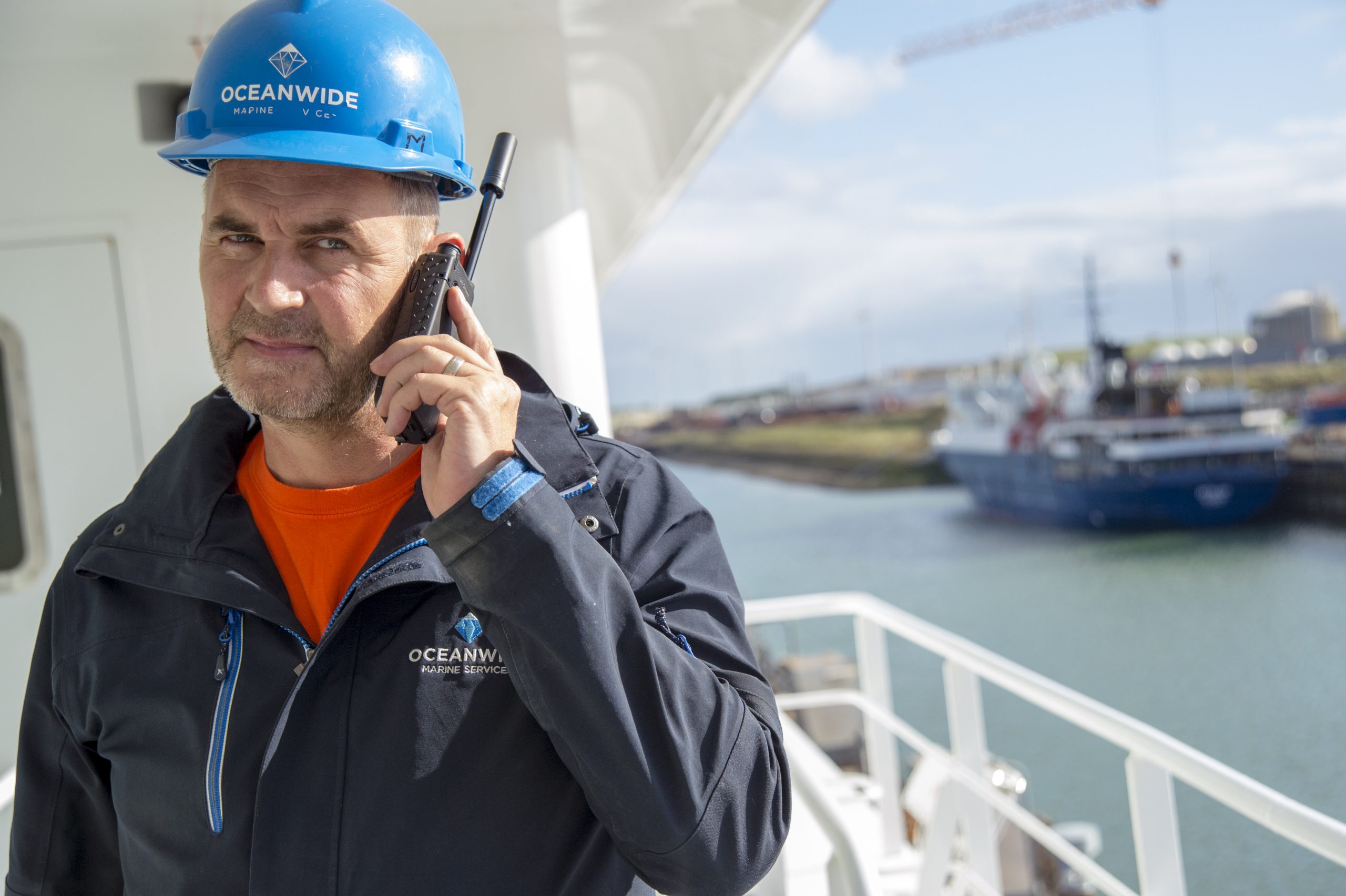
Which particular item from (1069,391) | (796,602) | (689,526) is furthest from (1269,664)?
(689,526)

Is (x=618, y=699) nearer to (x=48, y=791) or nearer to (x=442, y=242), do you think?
(x=442, y=242)

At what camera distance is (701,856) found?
695mm

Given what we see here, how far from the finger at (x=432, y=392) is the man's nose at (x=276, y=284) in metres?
0.18

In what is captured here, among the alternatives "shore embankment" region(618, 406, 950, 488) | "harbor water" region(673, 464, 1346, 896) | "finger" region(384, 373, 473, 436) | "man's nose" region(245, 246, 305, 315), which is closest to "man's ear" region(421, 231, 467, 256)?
"man's nose" region(245, 246, 305, 315)

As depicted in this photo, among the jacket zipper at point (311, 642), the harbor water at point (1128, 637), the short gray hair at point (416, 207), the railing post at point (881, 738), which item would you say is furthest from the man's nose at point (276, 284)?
the harbor water at point (1128, 637)

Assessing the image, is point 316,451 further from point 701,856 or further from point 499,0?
point 499,0

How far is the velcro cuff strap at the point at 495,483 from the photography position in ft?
2.22

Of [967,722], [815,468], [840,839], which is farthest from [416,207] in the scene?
[815,468]

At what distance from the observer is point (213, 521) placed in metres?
0.86

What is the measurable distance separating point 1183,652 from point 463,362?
30316mm

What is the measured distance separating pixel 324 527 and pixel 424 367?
0.90 ft

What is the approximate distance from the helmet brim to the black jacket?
234 millimetres

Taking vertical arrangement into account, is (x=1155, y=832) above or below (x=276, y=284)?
below

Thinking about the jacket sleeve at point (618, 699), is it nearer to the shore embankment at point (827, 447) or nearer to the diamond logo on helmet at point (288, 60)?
the diamond logo on helmet at point (288, 60)
